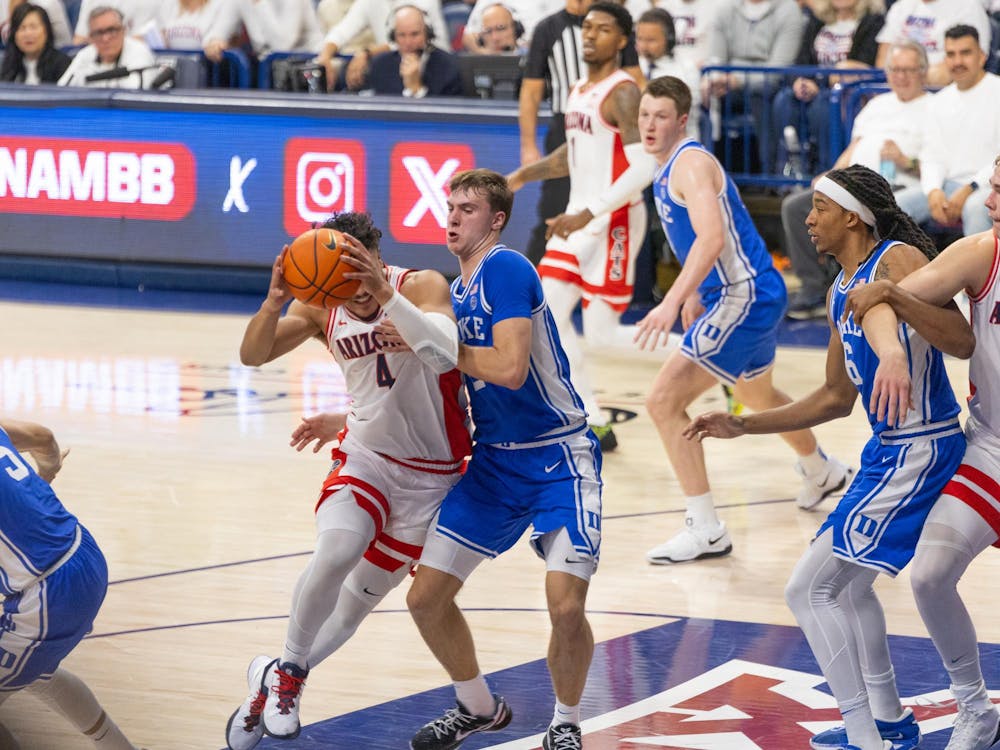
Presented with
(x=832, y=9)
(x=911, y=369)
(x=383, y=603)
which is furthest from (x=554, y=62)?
(x=911, y=369)

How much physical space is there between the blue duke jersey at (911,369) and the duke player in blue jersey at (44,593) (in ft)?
6.71

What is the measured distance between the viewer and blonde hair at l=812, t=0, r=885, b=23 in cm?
1343

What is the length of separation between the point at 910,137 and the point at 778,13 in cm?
215

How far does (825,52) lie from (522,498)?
9.34 m

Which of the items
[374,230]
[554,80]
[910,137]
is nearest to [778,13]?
[910,137]

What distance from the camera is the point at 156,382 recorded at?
10.4m

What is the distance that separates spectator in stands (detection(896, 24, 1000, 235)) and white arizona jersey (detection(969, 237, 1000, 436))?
6.78 meters

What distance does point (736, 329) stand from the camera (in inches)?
280

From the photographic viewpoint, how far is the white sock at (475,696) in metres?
4.88

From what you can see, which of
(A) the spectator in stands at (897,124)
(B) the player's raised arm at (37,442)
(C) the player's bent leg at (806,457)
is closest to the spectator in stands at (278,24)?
(A) the spectator in stands at (897,124)

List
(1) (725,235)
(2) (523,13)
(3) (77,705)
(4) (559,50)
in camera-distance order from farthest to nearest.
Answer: (2) (523,13), (4) (559,50), (1) (725,235), (3) (77,705)

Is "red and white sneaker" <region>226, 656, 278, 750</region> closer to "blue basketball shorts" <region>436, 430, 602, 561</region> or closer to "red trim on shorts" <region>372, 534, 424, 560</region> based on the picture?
"red trim on shorts" <region>372, 534, 424, 560</region>

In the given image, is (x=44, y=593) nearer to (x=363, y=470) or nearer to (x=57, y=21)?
(x=363, y=470)

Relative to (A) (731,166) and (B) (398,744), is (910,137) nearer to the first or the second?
(A) (731,166)
